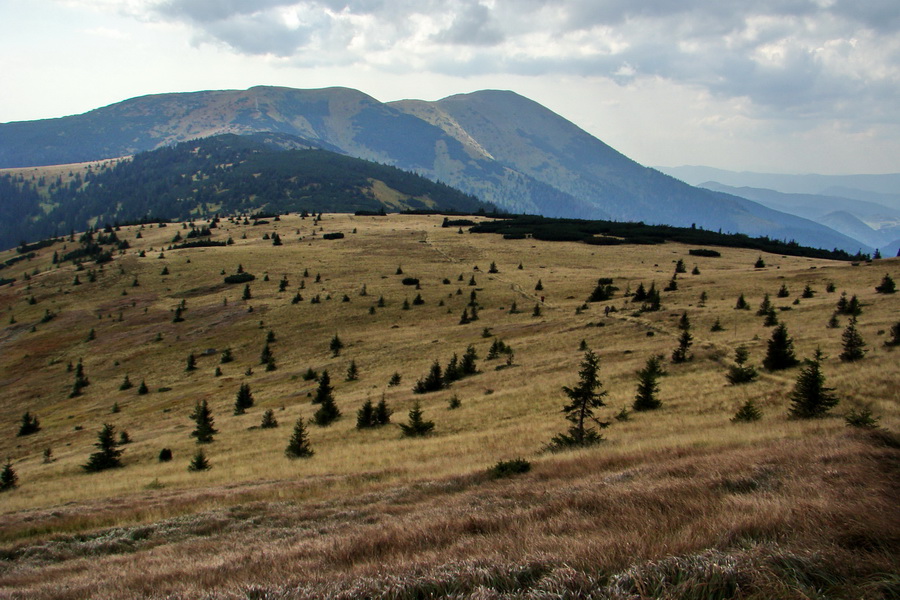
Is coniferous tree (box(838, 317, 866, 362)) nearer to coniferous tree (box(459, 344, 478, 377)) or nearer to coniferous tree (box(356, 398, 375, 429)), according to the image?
coniferous tree (box(459, 344, 478, 377))

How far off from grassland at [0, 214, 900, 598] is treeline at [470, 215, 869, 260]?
51.8m

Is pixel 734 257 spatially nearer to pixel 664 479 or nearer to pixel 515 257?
pixel 515 257

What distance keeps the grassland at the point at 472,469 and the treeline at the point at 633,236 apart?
51.8m

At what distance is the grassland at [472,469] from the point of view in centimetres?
456

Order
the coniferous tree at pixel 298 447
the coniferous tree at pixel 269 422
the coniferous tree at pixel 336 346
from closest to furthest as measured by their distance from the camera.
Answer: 1. the coniferous tree at pixel 298 447
2. the coniferous tree at pixel 269 422
3. the coniferous tree at pixel 336 346

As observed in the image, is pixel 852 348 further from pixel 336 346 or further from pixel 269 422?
pixel 336 346

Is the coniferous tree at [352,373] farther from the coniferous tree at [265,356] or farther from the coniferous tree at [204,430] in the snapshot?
the coniferous tree at [265,356]

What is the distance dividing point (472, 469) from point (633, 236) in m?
115

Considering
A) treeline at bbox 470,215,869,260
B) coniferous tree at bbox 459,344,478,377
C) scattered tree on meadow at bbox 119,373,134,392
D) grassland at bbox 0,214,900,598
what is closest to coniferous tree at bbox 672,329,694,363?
grassland at bbox 0,214,900,598

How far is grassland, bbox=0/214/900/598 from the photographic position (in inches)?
180

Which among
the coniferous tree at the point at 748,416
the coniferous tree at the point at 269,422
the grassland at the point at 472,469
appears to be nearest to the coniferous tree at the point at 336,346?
the grassland at the point at 472,469

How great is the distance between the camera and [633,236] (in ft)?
380

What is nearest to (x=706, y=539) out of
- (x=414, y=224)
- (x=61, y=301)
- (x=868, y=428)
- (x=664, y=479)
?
(x=664, y=479)

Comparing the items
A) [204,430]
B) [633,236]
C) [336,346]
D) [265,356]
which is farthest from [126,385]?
[633,236]
